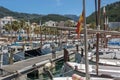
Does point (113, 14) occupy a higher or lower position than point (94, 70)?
higher

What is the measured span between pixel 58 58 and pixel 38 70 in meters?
8.92

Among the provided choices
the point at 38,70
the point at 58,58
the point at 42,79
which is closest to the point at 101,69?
the point at 42,79

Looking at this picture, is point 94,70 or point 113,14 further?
point 113,14

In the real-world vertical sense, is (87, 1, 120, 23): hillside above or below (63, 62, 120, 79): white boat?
above

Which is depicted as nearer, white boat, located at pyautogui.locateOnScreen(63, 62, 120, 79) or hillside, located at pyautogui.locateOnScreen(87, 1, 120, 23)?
white boat, located at pyautogui.locateOnScreen(63, 62, 120, 79)

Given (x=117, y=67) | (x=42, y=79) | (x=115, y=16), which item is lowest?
(x=42, y=79)

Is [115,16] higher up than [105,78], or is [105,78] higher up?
[115,16]

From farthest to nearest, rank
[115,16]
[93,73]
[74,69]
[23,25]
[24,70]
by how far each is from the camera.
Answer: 1. [115,16]
2. [23,25]
3. [24,70]
4. [74,69]
5. [93,73]

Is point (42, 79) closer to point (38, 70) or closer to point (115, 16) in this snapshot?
point (38, 70)

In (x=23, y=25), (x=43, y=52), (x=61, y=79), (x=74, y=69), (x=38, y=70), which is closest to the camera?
(x=61, y=79)

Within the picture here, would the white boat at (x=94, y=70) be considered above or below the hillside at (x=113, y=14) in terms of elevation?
below

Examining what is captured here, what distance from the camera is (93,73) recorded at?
2022 cm

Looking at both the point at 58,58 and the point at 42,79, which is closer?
the point at 42,79

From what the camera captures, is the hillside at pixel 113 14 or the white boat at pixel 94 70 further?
the hillside at pixel 113 14
